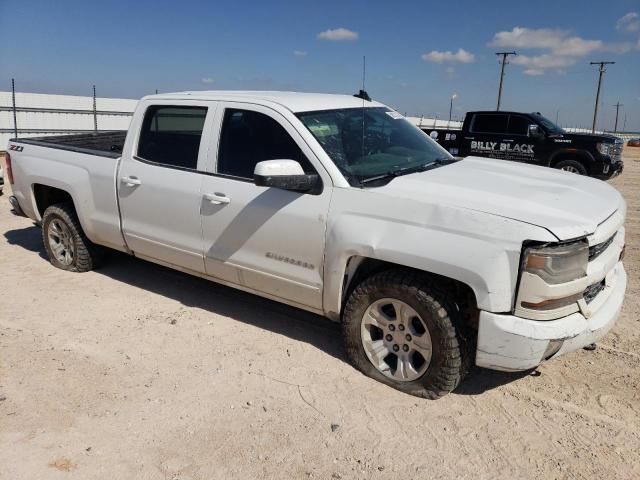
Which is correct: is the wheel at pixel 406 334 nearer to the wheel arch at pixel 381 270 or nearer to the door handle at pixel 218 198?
the wheel arch at pixel 381 270

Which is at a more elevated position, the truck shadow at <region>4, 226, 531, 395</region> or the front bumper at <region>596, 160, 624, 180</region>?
the front bumper at <region>596, 160, 624, 180</region>

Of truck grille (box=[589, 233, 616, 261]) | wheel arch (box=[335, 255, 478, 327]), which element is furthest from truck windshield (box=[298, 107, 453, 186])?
truck grille (box=[589, 233, 616, 261])

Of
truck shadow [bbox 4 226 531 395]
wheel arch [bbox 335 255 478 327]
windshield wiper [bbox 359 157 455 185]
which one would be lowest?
truck shadow [bbox 4 226 531 395]

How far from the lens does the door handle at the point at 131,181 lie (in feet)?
15.2

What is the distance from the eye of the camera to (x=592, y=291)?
332 cm

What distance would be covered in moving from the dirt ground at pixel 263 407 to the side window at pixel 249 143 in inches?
53.1

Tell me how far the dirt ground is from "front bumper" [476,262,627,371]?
0.43 meters

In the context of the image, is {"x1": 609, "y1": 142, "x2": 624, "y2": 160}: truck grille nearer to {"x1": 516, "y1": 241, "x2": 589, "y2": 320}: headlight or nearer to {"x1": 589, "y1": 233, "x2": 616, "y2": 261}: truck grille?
{"x1": 589, "y1": 233, "x2": 616, "y2": 261}: truck grille

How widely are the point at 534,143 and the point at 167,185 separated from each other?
10.8m

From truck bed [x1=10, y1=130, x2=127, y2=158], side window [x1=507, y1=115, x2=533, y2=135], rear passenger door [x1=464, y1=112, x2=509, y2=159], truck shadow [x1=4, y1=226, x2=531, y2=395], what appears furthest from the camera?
rear passenger door [x1=464, y1=112, x2=509, y2=159]

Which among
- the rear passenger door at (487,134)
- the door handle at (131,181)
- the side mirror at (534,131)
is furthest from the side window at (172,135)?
the side mirror at (534,131)

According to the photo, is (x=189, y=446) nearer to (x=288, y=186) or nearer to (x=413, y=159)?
(x=288, y=186)

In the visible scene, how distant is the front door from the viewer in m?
3.66

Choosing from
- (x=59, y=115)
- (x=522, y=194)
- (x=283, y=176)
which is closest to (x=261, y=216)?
(x=283, y=176)
